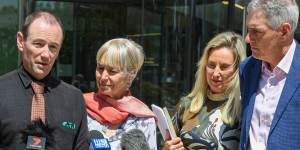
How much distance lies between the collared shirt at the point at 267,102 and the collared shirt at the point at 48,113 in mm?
876

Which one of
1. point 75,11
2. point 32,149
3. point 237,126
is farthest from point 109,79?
point 75,11

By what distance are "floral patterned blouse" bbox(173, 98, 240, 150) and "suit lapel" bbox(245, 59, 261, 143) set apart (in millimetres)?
231

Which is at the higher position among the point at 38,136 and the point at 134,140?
the point at 38,136

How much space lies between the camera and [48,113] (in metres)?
2.36

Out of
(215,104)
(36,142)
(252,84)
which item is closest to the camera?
(36,142)

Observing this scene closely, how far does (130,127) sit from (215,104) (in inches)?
19.9

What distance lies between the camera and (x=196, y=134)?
307 centimetres

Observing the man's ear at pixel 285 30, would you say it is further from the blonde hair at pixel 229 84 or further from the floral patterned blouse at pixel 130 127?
the floral patterned blouse at pixel 130 127

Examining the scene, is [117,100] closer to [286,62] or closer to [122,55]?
[122,55]

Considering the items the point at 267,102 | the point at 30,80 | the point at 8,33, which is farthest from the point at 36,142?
the point at 8,33

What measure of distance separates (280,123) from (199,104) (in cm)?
61

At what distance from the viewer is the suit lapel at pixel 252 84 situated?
9.27 ft

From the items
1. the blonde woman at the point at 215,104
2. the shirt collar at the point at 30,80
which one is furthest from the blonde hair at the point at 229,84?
the shirt collar at the point at 30,80

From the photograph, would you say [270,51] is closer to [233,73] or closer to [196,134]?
[233,73]
